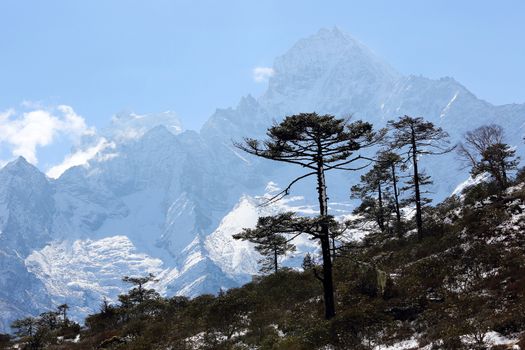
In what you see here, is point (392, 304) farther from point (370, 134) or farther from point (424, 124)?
point (424, 124)

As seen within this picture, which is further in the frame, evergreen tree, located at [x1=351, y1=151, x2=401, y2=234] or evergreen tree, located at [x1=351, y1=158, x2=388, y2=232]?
evergreen tree, located at [x1=351, y1=158, x2=388, y2=232]

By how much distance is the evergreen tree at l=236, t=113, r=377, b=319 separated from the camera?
67.8ft

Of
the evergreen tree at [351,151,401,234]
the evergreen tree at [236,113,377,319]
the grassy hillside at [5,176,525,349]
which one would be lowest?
the grassy hillside at [5,176,525,349]

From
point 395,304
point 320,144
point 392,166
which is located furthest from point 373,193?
point 395,304

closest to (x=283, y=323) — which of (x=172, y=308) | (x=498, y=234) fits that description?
(x=498, y=234)

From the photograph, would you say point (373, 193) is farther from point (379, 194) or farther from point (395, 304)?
point (395, 304)

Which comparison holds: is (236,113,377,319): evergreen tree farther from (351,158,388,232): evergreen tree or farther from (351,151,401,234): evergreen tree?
(351,158,388,232): evergreen tree

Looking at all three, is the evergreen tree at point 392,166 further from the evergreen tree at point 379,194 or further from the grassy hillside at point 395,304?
the grassy hillside at point 395,304

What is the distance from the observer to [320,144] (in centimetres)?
2188

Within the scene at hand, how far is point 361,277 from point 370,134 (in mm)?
7461

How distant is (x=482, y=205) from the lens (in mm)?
31766

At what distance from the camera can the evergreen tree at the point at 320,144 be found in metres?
20.7

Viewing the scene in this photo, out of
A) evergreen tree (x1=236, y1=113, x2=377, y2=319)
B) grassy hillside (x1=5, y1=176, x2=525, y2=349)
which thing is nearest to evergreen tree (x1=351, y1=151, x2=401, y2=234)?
grassy hillside (x1=5, y1=176, x2=525, y2=349)

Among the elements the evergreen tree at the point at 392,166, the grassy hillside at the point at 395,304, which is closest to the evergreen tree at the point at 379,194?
the evergreen tree at the point at 392,166
